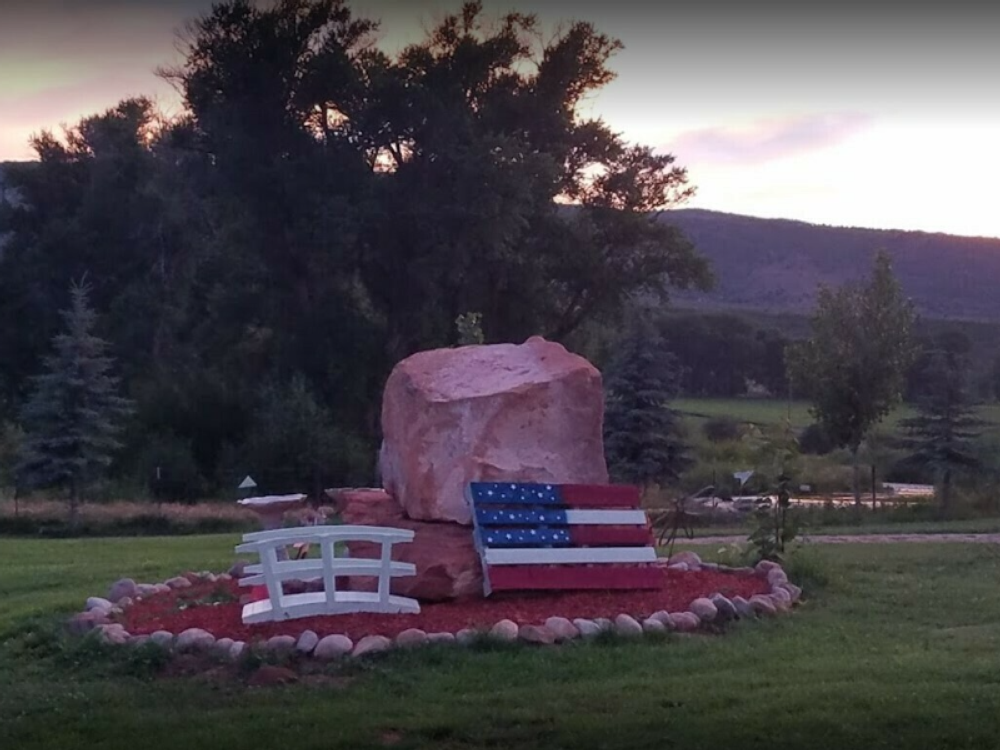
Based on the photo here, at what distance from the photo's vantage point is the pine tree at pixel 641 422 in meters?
27.2

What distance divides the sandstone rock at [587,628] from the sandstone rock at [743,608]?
128 cm

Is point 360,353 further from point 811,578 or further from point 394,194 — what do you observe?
point 811,578

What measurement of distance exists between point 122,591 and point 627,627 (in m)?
4.49

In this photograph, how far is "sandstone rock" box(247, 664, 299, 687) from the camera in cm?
751

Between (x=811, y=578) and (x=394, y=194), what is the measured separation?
21.7 metres

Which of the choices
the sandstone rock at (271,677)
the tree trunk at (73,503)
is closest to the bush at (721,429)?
the tree trunk at (73,503)

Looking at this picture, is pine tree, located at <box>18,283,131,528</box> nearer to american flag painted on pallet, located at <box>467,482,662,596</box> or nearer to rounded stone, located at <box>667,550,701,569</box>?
rounded stone, located at <box>667,550,701,569</box>

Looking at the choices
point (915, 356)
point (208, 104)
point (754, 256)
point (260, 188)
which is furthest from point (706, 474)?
point (754, 256)

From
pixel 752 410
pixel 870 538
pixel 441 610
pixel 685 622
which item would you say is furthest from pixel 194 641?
pixel 752 410

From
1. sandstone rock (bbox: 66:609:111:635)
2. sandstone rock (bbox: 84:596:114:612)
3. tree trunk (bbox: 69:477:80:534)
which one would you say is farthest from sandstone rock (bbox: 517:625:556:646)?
tree trunk (bbox: 69:477:80:534)

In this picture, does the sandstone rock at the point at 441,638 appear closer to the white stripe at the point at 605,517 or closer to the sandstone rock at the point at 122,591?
the white stripe at the point at 605,517

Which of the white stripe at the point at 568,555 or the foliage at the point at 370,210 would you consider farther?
the foliage at the point at 370,210

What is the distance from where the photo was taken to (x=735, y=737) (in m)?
6.14

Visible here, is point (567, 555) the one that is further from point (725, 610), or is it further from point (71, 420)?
point (71, 420)
